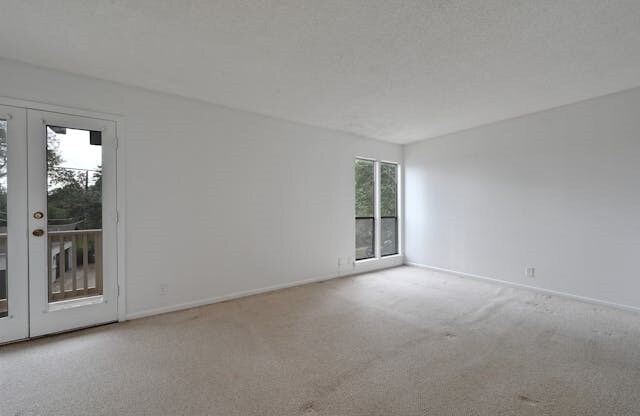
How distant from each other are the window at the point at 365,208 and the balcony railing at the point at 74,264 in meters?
3.75

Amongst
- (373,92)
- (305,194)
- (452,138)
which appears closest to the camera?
(373,92)

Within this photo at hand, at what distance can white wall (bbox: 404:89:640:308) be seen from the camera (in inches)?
128

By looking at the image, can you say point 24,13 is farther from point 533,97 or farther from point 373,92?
point 533,97

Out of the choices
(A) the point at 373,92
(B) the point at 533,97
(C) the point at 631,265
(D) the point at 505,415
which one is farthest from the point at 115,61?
(C) the point at 631,265

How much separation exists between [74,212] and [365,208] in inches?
162

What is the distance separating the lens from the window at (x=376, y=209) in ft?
17.0

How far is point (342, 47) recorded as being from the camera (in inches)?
90.4

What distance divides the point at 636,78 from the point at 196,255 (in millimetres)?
5169

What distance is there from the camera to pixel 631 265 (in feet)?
10.5

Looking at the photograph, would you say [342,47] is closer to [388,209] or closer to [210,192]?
[210,192]

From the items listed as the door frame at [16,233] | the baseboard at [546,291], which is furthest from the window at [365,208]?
the door frame at [16,233]

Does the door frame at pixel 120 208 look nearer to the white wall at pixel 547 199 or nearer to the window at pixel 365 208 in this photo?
the window at pixel 365 208

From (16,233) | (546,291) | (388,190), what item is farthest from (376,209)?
(16,233)

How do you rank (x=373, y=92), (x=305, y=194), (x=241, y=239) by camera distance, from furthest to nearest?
(x=305, y=194) → (x=241, y=239) → (x=373, y=92)
